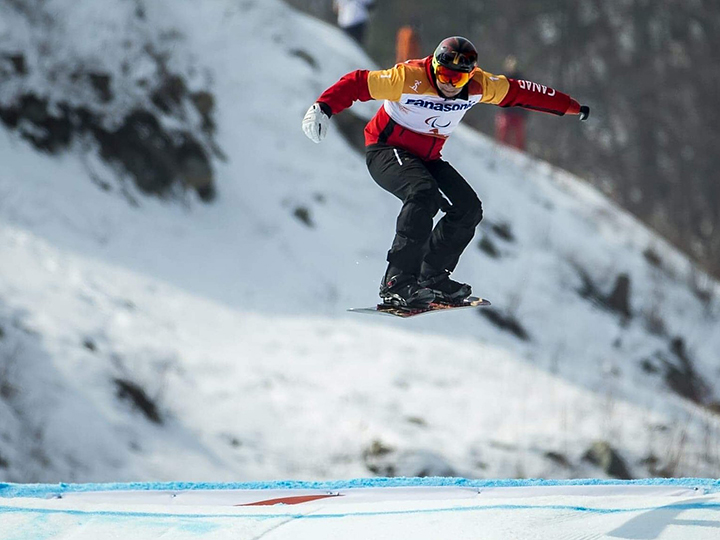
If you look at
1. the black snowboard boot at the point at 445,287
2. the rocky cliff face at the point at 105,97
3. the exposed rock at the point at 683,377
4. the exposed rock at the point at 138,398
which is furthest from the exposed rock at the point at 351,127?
the black snowboard boot at the point at 445,287

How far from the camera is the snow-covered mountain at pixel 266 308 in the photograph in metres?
9.54

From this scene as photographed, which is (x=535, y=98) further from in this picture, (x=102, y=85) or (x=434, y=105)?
(x=102, y=85)

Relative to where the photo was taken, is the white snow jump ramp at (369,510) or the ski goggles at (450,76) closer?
the white snow jump ramp at (369,510)

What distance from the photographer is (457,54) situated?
6.15 metres

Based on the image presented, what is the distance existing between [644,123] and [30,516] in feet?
101

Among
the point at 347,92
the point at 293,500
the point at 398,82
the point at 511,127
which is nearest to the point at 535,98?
the point at 398,82

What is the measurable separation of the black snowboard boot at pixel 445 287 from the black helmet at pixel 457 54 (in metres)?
1.30

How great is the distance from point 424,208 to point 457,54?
918mm

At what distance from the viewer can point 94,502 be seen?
6414 millimetres

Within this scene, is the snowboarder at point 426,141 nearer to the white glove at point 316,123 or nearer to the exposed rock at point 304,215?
the white glove at point 316,123

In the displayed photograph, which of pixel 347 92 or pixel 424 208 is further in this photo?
pixel 424 208

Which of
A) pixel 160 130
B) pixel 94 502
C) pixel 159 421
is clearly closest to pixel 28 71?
pixel 160 130

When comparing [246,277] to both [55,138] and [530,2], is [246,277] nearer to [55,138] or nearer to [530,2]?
[55,138]

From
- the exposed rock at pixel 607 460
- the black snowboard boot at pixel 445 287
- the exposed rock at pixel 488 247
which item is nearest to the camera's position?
the black snowboard boot at pixel 445 287
